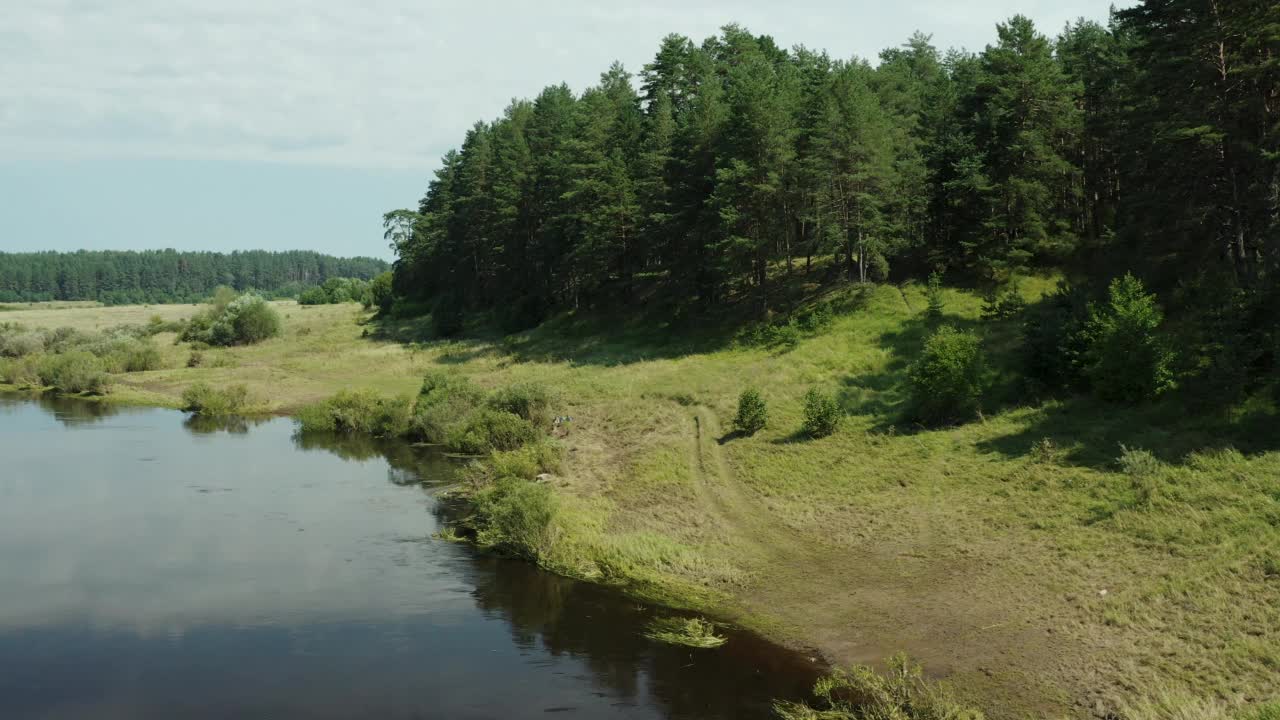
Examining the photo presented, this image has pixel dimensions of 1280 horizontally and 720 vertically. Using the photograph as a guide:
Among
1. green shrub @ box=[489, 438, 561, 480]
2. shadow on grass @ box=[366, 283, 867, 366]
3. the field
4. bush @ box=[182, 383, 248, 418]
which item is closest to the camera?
the field

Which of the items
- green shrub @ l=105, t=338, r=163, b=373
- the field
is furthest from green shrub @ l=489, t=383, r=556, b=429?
green shrub @ l=105, t=338, r=163, b=373

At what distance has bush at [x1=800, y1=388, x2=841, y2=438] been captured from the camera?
4044 centimetres

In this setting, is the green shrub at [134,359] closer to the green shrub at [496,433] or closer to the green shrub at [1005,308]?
the green shrub at [496,433]

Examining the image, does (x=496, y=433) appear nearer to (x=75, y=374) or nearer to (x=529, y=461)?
(x=529, y=461)

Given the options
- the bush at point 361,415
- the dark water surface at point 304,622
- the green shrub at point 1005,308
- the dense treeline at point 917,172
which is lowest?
the dark water surface at point 304,622

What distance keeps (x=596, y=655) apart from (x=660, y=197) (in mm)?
51903

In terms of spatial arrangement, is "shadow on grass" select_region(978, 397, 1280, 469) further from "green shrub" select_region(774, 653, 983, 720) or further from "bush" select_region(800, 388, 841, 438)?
"green shrub" select_region(774, 653, 983, 720)

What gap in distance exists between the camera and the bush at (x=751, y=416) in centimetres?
4269

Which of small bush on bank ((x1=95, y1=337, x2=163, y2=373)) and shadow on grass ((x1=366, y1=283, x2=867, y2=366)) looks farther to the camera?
small bush on bank ((x1=95, y1=337, x2=163, y2=373))

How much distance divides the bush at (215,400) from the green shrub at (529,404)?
2645 centimetres

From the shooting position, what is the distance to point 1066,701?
757 inches

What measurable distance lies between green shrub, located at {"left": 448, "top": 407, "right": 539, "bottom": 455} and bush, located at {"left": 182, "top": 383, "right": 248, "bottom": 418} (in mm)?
25495

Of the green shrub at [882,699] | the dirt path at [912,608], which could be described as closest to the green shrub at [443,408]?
the dirt path at [912,608]

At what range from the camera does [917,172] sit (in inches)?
2411
